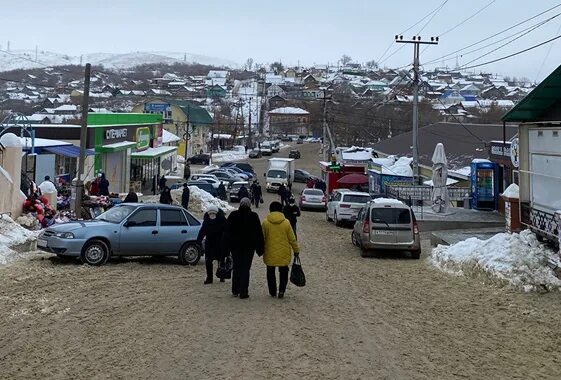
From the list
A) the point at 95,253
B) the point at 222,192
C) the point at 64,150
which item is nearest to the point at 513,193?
the point at 95,253

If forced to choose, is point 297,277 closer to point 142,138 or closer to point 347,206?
point 347,206

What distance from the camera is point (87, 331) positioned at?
333 inches

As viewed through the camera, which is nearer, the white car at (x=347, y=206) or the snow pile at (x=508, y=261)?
the snow pile at (x=508, y=261)

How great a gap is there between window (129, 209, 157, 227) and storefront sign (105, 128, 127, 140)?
84.7 feet

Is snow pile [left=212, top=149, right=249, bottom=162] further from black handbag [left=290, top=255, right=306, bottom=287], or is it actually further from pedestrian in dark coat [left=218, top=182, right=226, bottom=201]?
black handbag [left=290, top=255, right=306, bottom=287]

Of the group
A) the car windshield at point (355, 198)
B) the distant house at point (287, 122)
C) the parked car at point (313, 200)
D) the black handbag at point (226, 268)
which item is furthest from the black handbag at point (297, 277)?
the distant house at point (287, 122)

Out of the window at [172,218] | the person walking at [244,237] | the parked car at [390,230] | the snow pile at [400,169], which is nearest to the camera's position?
the person walking at [244,237]

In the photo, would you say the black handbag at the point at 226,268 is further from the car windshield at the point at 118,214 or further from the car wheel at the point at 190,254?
the car windshield at the point at 118,214

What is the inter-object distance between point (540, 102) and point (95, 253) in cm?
1162

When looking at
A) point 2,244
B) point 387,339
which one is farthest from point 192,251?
point 387,339

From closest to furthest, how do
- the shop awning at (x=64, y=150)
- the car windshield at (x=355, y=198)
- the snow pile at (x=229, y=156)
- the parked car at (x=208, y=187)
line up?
the car windshield at (x=355, y=198)
the shop awning at (x=64, y=150)
the parked car at (x=208, y=187)
the snow pile at (x=229, y=156)

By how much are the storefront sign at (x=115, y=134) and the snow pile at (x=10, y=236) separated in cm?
2327

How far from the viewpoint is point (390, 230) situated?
19.1 metres

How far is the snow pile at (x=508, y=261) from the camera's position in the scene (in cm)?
1304
